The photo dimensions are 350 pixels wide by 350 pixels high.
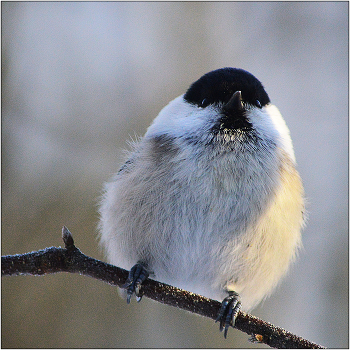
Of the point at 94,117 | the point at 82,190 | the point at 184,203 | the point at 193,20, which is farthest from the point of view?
the point at 193,20

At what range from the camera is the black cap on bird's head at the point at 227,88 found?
169cm

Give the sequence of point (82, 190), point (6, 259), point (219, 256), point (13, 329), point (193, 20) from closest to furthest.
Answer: point (6, 259) < point (219, 256) < point (13, 329) < point (82, 190) < point (193, 20)

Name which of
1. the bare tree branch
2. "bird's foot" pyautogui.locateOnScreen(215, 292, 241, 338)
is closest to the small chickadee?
"bird's foot" pyautogui.locateOnScreen(215, 292, 241, 338)

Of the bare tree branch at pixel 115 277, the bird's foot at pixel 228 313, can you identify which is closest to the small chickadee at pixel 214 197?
the bird's foot at pixel 228 313

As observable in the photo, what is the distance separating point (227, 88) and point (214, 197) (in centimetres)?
54

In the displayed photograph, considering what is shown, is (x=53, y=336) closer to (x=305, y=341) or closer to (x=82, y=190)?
(x=82, y=190)

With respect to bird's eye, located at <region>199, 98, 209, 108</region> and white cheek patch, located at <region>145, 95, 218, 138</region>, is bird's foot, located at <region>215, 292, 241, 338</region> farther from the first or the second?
bird's eye, located at <region>199, 98, 209, 108</region>

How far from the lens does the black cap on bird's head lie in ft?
5.55

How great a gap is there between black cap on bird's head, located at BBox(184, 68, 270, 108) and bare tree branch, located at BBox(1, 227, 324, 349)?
2.89 feet

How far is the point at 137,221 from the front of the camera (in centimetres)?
167

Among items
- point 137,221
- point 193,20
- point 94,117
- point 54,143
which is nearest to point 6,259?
point 137,221

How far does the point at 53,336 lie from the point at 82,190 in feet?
3.81

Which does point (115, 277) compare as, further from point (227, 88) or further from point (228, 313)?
point (227, 88)

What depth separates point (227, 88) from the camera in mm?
1689
